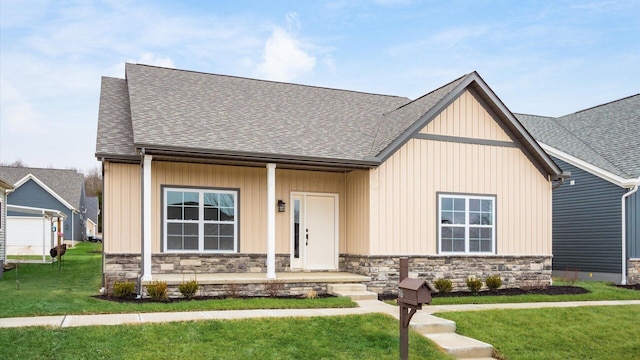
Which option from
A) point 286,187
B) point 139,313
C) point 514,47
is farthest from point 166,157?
point 514,47

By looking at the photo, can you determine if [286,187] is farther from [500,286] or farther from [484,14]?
[484,14]

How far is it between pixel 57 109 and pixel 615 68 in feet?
82.0

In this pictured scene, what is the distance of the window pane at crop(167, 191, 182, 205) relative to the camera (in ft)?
44.4

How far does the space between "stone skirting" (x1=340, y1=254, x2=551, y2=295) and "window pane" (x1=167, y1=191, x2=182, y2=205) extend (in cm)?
432

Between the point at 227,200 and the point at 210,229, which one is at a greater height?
the point at 227,200

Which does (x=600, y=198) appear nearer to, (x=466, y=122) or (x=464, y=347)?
(x=466, y=122)

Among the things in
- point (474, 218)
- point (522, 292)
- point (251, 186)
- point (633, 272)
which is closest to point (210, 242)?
point (251, 186)

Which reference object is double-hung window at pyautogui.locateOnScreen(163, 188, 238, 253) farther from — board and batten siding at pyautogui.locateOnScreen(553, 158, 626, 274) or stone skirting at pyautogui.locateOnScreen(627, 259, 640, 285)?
stone skirting at pyautogui.locateOnScreen(627, 259, 640, 285)

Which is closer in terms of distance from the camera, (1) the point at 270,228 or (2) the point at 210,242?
(1) the point at 270,228

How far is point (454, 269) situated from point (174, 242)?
22.2 feet

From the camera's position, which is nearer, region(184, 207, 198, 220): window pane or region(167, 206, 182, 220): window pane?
region(167, 206, 182, 220): window pane

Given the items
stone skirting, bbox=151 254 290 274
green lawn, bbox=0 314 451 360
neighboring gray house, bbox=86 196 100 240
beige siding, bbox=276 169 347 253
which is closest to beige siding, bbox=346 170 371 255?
beige siding, bbox=276 169 347 253

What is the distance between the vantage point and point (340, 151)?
46.5ft

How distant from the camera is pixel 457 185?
48.7 feet
